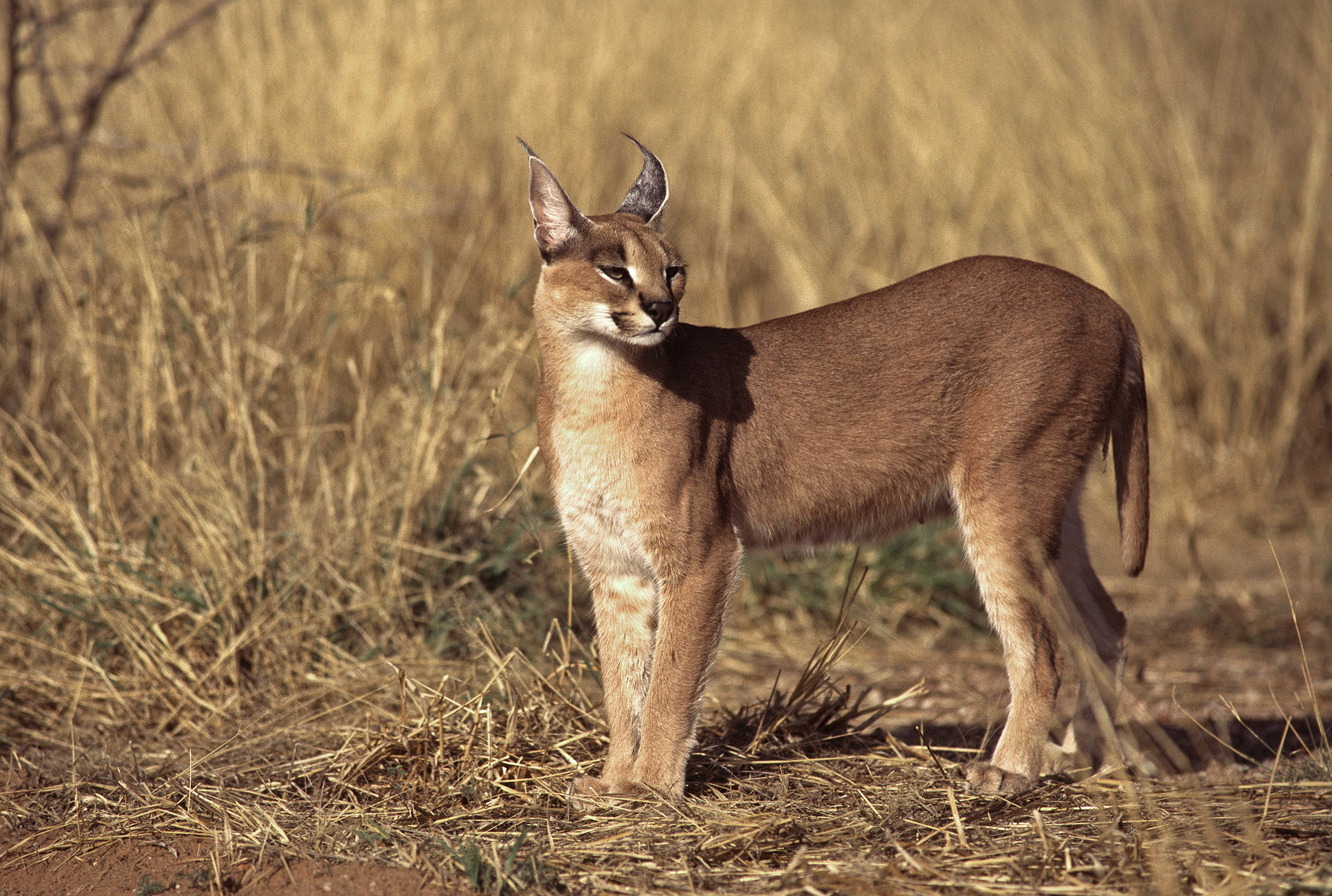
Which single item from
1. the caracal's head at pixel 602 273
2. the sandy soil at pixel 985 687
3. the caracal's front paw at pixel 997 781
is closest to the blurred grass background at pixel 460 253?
the sandy soil at pixel 985 687

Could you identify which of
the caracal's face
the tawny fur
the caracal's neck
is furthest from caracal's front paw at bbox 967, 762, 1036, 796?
the caracal's face

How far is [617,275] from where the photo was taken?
319 cm

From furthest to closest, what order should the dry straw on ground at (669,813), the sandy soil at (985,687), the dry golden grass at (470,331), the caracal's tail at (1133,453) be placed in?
1. the caracal's tail at (1133,453)
2. the dry golden grass at (470,331)
3. the sandy soil at (985,687)
4. the dry straw on ground at (669,813)

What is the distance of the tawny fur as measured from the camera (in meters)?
3.27

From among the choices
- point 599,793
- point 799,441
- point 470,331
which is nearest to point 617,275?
point 799,441

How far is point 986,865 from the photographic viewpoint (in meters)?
2.73

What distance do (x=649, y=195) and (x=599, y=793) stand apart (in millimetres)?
1655

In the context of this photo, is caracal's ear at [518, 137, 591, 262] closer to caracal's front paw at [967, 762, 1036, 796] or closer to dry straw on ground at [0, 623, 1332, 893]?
dry straw on ground at [0, 623, 1332, 893]

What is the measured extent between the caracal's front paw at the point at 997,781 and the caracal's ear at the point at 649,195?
1.73 metres

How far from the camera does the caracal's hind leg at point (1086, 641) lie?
145 inches

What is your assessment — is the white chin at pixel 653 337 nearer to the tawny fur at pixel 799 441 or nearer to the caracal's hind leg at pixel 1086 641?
the tawny fur at pixel 799 441

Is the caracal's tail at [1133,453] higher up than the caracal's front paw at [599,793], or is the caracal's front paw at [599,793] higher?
the caracal's tail at [1133,453]

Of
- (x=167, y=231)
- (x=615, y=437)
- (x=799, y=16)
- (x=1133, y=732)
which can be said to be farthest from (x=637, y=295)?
(x=799, y=16)

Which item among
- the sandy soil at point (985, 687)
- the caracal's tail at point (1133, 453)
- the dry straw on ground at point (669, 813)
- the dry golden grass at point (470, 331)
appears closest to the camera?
the dry straw on ground at point (669, 813)
